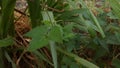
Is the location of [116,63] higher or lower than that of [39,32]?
lower

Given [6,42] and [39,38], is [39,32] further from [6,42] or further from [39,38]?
[6,42]

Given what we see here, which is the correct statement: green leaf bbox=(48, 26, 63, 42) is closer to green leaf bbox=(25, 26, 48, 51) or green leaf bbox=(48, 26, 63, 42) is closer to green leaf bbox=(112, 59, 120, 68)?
green leaf bbox=(25, 26, 48, 51)

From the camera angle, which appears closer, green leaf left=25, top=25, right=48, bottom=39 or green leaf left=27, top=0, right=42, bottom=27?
green leaf left=25, top=25, right=48, bottom=39

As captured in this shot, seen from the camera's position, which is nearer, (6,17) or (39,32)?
(39,32)

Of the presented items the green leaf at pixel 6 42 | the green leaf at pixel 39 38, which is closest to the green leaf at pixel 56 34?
the green leaf at pixel 39 38

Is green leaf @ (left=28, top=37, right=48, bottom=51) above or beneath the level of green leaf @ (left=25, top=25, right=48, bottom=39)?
beneath

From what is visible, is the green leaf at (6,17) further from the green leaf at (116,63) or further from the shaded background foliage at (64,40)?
the green leaf at (116,63)

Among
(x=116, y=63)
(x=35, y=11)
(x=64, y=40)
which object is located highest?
(x=35, y=11)

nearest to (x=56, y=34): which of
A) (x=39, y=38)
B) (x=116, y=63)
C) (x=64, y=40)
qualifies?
(x=39, y=38)

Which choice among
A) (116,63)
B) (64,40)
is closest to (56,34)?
(64,40)

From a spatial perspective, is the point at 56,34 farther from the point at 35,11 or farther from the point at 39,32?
the point at 35,11

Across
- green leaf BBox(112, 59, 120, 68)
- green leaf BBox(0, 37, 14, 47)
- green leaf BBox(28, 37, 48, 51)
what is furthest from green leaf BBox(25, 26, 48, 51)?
green leaf BBox(112, 59, 120, 68)

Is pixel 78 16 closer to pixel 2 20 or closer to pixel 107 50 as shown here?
pixel 107 50
